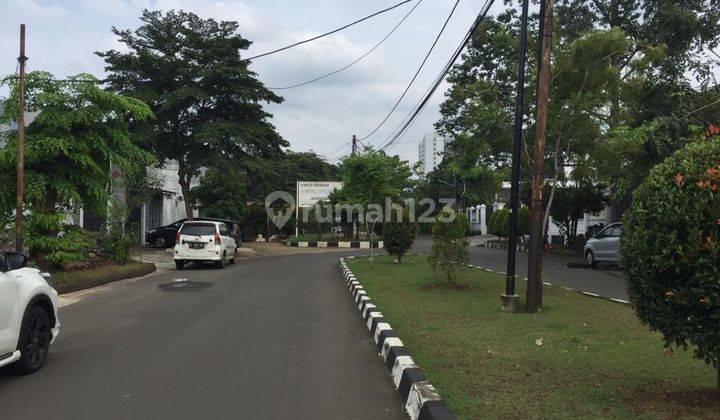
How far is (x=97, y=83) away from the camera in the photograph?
45.8 feet

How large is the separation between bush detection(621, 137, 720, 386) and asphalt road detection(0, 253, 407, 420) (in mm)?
2048

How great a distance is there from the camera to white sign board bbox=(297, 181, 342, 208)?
128 feet

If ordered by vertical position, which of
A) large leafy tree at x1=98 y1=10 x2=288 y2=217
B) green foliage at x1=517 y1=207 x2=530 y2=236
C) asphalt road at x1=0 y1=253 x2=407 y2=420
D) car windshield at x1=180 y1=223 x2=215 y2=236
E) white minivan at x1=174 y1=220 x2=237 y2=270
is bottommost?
asphalt road at x1=0 y1=253 x2=407 y2=420

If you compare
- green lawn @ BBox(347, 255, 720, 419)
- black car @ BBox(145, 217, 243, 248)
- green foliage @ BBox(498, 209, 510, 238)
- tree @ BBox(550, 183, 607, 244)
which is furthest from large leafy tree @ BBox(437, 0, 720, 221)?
green foliage @ BBox(498, 209, 510, 238)

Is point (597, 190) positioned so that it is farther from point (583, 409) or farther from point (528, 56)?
point (583, 409)

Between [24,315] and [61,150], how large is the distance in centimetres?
863

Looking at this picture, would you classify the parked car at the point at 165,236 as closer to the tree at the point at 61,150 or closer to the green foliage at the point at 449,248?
the tree at the point at 61,150

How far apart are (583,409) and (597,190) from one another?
2406 centimetres

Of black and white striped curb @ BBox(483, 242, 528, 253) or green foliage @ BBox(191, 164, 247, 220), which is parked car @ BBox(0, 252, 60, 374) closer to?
black and white striped curb @ BBox(483, 242, 528, 253)

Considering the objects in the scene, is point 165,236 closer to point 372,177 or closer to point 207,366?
point 372,177

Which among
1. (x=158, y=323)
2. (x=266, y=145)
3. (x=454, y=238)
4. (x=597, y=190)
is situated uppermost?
(x=266, y=145)

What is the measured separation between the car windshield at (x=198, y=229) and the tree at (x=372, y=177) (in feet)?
14.9

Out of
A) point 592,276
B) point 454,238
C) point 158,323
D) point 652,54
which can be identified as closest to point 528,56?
point 652,54

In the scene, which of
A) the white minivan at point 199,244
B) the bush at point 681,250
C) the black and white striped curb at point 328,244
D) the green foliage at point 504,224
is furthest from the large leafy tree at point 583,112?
the black and white striped curb at point 328,244
